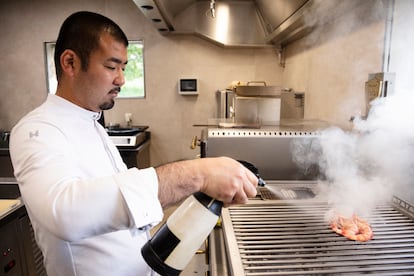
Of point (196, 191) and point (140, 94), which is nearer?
point (196, 191)

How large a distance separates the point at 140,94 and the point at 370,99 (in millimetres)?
3153

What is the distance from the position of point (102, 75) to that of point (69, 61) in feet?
0.38

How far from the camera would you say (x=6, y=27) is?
3764mm

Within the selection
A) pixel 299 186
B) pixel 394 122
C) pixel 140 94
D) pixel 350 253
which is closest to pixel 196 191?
pixel 350 253

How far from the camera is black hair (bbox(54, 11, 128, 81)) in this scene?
2.93ft

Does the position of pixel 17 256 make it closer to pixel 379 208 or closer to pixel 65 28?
pixel 65 28

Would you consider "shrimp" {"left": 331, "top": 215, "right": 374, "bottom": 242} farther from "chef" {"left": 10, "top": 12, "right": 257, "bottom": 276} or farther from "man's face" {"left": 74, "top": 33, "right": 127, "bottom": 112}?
"man's face" {"left": 74, "top": 33, "right": 127, "bottom": 112}

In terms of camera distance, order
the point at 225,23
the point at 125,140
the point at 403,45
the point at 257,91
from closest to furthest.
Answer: the point at 403,45 < the point at 257,91 < the point at 125,140 < the point at 225,23

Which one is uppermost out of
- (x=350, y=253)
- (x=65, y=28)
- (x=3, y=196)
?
(x=65, y=28)

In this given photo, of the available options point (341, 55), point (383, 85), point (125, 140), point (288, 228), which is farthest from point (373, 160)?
point (125, 140)

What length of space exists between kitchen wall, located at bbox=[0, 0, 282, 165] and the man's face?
281cm

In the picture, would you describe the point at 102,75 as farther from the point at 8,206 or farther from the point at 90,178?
the point at 8,206

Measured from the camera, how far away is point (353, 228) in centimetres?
96

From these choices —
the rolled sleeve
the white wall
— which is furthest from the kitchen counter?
the white wall
